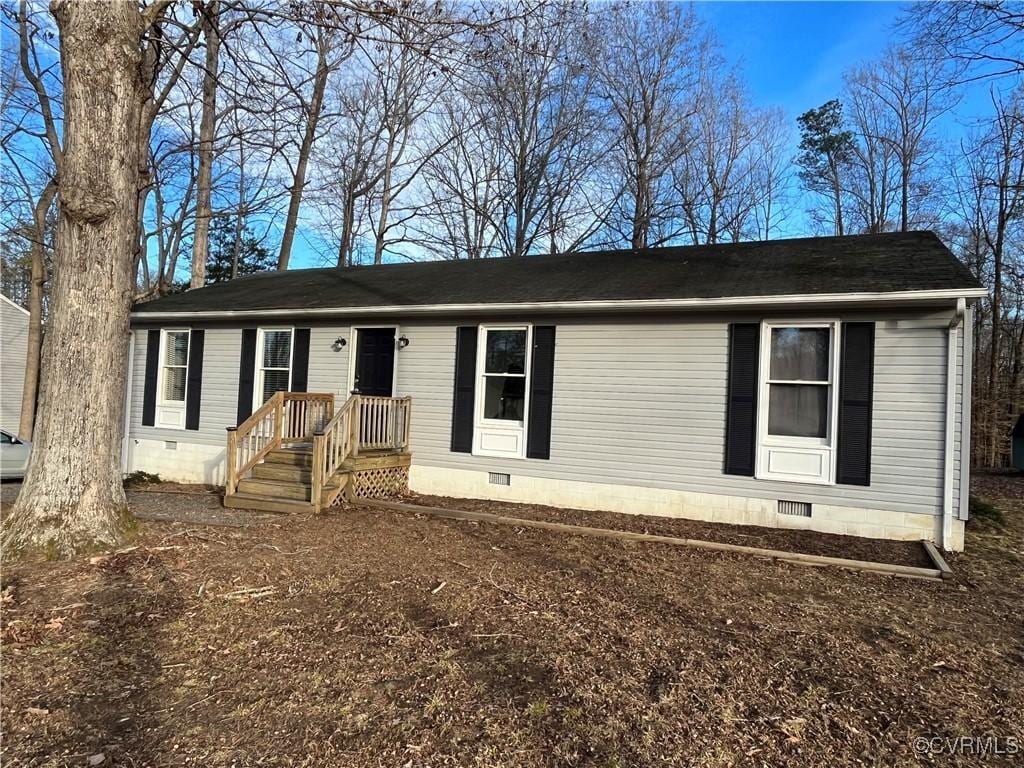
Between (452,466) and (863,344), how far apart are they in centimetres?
565

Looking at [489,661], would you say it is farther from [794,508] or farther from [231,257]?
[231,257]

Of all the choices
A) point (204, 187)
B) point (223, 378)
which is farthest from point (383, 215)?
point (223, 378)

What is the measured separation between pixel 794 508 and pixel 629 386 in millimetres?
2482

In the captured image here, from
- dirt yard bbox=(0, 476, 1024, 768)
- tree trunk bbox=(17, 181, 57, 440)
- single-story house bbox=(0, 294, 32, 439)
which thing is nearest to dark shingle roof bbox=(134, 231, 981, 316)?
dirt yard bbox=(0, 476, 1024, 768)

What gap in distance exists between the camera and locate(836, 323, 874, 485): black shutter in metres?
6.93

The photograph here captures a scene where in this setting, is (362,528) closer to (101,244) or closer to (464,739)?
(101,244)

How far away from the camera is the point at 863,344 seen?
6.97 meters

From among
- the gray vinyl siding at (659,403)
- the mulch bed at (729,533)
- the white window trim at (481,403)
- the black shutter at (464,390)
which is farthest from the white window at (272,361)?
the mulch bed at (729,533)

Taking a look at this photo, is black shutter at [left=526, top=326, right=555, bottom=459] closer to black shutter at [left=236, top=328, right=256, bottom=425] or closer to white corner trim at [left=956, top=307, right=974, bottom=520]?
white corner trim at [left=956, top=307, right=974, bottom=520]

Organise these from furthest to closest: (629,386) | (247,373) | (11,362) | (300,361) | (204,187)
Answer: (11,362) → (204,187) → (247,373) → (300,361) → (629,386)

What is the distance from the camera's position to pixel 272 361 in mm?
10641

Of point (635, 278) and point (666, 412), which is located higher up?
point (635, 278)

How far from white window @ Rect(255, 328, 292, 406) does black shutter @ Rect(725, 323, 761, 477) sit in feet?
23.6

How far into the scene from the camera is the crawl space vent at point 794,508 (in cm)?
722
